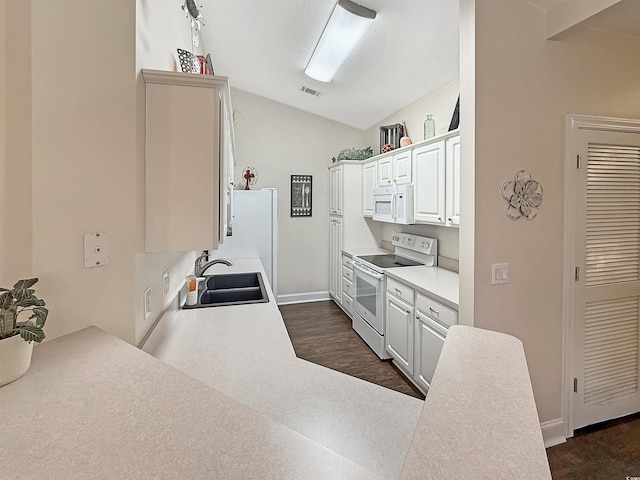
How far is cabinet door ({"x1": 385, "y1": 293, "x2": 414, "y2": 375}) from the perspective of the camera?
2.64 meters

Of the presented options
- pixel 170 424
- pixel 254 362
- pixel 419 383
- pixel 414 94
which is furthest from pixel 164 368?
pixel 414 94

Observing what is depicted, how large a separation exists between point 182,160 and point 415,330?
2.12 meters

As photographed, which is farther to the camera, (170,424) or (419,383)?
(419,383)

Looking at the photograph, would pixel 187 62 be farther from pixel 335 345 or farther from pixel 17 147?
pixel 335 345

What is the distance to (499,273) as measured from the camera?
6.13 ft

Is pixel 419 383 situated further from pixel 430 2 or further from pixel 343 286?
pixel 430 2

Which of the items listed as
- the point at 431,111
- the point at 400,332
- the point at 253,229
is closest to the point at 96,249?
the point at 400,332

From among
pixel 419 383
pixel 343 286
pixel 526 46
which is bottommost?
pixel 419 383

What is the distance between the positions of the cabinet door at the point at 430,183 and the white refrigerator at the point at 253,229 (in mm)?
1806

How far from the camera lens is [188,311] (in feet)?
6.32

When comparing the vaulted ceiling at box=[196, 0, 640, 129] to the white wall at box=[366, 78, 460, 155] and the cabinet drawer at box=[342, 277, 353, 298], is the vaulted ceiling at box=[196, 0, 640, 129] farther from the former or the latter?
the cabinet drawer at box=[342, 277, 353, 298]

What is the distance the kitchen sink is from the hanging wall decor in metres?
2.23

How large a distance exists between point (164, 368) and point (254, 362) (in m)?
0.55

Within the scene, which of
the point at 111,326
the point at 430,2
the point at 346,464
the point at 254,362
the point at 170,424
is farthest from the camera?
the point at 430,2
